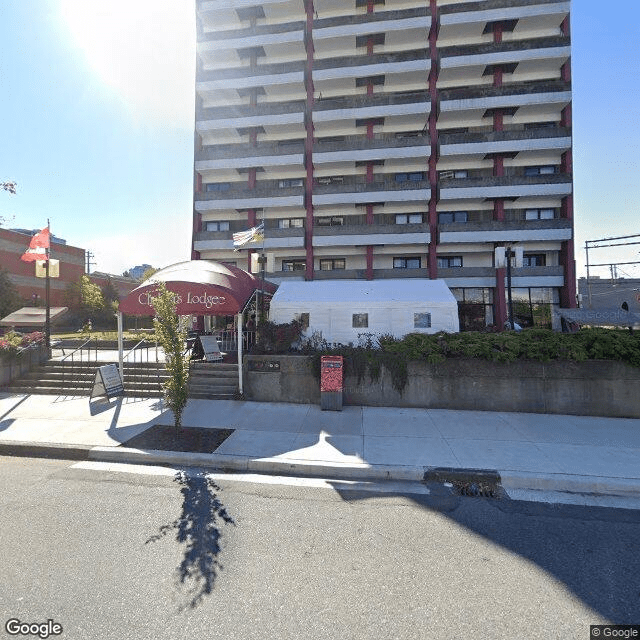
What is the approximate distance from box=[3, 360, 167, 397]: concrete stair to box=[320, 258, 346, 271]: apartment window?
19.3 meters

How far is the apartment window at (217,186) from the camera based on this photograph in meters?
29.5

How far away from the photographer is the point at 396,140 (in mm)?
Answer: 25875

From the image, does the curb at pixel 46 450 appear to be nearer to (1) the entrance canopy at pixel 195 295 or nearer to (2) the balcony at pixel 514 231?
(1) the entrance canopy at pixel 195 295

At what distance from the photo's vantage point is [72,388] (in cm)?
1080

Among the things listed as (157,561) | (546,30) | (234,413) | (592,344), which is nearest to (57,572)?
(157,561)

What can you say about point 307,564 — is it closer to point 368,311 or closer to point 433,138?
point 368,311

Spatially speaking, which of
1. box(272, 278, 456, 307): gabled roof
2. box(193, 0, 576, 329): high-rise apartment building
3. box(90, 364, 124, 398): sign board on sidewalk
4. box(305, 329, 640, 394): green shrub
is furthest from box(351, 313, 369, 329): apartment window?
box(193, 0, 576, 329): high-rise apartment building

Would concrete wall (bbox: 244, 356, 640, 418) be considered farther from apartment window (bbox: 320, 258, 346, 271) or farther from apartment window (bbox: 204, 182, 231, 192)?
apartment window (bbox: 204, 182, 231, 192)

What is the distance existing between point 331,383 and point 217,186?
26937mm

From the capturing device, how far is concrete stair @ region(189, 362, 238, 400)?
33.3 ft

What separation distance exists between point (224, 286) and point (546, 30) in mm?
34556

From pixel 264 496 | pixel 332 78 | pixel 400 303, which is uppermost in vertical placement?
pixel 332 78

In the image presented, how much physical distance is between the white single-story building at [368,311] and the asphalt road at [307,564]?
28.2 ft

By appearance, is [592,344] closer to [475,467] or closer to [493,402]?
[493,402]
